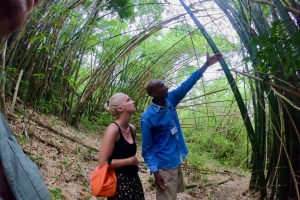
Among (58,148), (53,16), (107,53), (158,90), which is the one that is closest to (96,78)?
(107,53)

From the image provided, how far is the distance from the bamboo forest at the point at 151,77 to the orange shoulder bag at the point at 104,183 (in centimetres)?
53

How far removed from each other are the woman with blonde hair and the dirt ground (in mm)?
589

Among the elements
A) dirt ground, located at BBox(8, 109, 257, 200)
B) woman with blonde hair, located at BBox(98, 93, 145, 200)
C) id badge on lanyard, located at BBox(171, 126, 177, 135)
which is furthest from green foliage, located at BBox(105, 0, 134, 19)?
woman with blonde hair, located at BBox(98, 93, 145, 200)

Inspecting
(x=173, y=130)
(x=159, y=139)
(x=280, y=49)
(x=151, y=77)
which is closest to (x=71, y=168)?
(x=159, y=139)

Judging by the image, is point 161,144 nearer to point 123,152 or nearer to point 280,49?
point 123,152

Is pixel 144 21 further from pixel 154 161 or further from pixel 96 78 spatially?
pixel 154 161

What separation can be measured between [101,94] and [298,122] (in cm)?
354

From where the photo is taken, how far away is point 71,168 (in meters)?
2.94

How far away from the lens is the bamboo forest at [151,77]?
192 centimetres

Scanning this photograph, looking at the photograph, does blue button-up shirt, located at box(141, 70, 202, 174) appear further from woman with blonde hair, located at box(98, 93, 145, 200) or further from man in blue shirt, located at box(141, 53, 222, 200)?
woman with blonde hair, located at box(98, 93, 145, 200)

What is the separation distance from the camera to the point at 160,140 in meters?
2.30

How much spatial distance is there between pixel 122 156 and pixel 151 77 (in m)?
3.79

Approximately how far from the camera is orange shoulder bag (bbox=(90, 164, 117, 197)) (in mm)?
1817

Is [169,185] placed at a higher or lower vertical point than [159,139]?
lower
